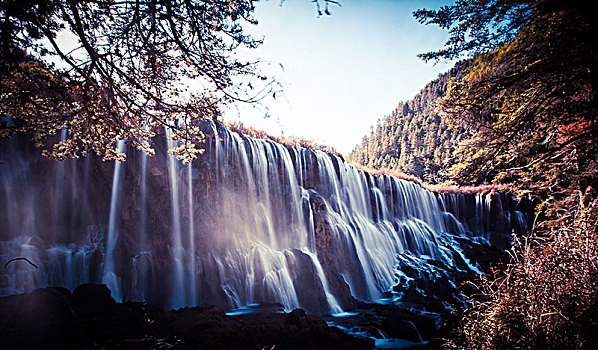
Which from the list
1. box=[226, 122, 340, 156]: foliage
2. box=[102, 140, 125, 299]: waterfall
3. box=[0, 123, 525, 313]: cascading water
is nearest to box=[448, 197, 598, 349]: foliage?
box=[0, 123, 525, 313]: cascading water

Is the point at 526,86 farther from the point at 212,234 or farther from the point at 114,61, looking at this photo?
the point at 212,234

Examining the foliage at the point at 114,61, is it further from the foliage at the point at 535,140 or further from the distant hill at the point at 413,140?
the distant hill at the point at 413,140

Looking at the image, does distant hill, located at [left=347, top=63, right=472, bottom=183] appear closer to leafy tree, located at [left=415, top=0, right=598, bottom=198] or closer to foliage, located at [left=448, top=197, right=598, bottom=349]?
leafy tree, located at [left=415, top=0, right=598, bottom=198]

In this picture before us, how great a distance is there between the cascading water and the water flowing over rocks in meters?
0.04

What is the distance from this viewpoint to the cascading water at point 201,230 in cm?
836

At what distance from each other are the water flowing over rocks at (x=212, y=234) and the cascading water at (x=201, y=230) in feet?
0.13

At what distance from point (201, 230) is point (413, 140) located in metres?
67.4

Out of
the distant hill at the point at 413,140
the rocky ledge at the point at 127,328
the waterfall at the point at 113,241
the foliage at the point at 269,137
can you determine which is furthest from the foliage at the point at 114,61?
the distant hill at the point at 413,140

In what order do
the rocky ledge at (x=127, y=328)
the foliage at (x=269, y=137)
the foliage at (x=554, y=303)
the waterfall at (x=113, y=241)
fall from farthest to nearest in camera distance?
1. the foliage at (x=269, y=137)
2. the waterfall at (x=113, y=241)
3. the rocky ledge at (x=127, y=328)
4. the foliage at (x=554, y=303)

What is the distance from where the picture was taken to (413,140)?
6775 centimetres

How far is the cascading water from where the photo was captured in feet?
27.4

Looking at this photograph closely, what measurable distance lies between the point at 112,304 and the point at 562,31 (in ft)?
30.8

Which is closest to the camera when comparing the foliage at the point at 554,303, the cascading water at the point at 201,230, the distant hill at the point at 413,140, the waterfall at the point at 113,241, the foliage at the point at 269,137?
the foliage at the point at 554,303

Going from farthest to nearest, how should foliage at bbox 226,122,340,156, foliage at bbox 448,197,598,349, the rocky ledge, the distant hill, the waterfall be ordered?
the distant hill → foliage at bbox 226,122,340,156 → the waterfall → the rocky ledge → foliage at bbox 448,197,598,349
